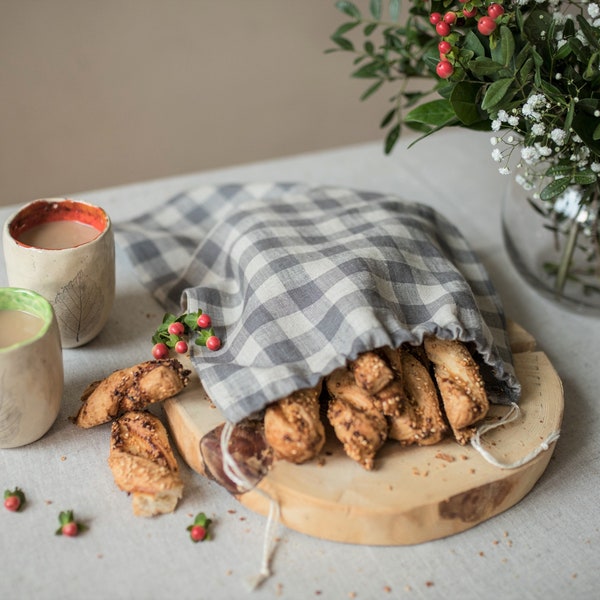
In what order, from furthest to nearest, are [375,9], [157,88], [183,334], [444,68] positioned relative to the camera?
[157,88]
[375,9]
[183,334]
[444,68]

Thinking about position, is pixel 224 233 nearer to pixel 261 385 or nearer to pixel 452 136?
pixel 261 385

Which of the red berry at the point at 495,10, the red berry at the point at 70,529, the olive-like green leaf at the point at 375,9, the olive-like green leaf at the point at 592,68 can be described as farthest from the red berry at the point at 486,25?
the red berry at the point at 70,529

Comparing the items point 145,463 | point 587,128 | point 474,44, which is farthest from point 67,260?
point 587,128

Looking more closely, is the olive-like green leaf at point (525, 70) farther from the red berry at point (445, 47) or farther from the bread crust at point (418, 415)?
the bread crust at point (418, 415)

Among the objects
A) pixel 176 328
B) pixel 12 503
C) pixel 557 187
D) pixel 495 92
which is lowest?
pixel 12 503

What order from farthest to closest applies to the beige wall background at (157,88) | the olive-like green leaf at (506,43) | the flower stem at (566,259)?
1. the beige wall background at (157,88)
2. the flower stem at (566,259)
3. the olive-like green leaf at (506,43)

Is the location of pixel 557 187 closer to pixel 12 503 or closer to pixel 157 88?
pixel 12 503

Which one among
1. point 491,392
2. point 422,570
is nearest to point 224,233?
point 491,392
